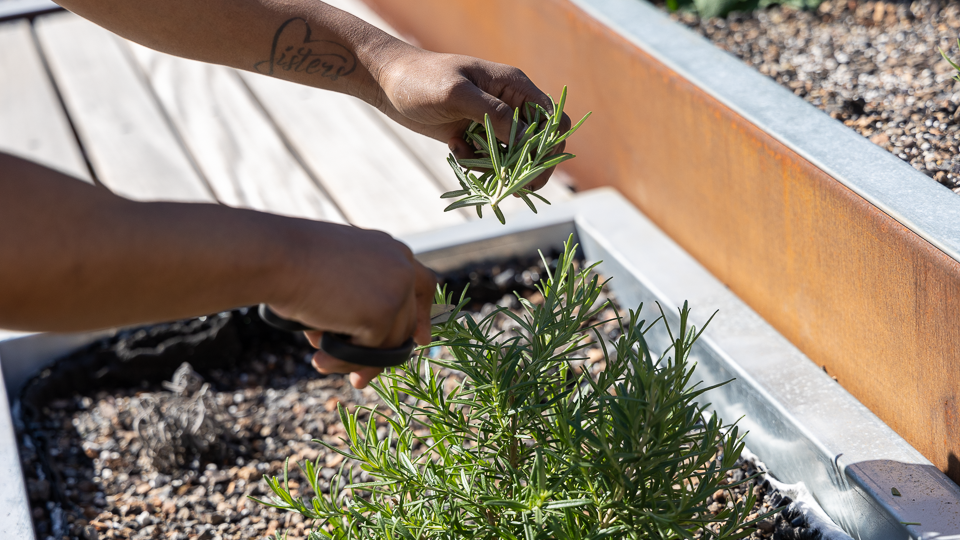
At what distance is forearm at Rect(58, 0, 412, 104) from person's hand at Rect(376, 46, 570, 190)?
61 mm

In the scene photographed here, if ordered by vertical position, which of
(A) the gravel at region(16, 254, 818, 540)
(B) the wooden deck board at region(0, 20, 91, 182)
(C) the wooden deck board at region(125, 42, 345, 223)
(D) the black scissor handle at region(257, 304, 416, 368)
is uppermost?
(D) the black scissor handle at region(257, 304, 416, 368)

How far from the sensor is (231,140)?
2783mm

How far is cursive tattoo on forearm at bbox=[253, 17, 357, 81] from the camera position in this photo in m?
1.37

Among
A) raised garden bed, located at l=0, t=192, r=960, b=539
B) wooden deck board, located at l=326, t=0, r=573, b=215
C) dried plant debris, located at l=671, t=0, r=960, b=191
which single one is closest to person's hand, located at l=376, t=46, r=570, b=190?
raised garden bed, located at l=0, t=192, r=960, b=539

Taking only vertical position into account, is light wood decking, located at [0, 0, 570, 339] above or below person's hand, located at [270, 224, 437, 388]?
below

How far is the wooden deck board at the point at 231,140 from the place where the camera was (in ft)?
8.11

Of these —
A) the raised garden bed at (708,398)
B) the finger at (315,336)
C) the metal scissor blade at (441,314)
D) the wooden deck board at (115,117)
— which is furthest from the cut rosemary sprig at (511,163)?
the wooden deck board at (115,117)

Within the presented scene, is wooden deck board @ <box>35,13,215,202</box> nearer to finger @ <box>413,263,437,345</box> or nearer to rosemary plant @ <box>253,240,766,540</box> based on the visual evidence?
rosemary plant @ <box>253,240,766,540</box>

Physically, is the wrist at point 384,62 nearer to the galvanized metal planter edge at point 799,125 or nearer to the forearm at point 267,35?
the forearm at point 267,35

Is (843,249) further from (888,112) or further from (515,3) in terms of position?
(515,3)

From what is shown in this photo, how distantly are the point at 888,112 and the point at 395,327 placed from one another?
1278 mm

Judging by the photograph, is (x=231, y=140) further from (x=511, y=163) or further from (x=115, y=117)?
(x=511, y=163)

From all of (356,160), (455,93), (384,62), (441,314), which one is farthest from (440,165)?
(441,314)

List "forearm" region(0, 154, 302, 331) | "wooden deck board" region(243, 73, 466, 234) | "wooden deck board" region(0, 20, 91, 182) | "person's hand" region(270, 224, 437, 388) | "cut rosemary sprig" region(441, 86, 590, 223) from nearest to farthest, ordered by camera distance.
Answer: "forearm" region(0, 154, 302, 331) → "person's hand" region(270, 224, 437, 388) → "cut rosemary sprig" region(441, 86, 590, 223) → "wooden deck board" region(243, 73, 466, 234) → "wooden deck board" region(0, 20, 91, 182)
